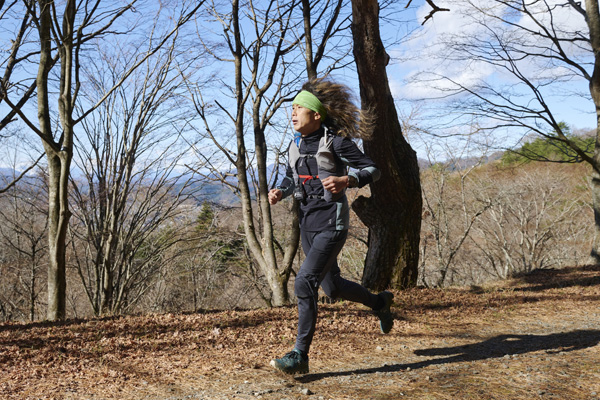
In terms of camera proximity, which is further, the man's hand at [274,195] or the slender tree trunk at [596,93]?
the slender tree trunk at [596,93]

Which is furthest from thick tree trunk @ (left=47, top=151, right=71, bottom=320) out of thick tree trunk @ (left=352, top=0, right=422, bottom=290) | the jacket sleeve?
the jacket sleeve

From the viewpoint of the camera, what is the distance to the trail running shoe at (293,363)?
3.19m

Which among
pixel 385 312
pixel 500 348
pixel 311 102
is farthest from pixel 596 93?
pixel 311 102

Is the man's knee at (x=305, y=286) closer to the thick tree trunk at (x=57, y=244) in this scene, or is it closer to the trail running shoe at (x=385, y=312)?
the trail running shoe at (x=385, y=312)

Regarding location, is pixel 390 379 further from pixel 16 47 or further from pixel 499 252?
pixel 499 252

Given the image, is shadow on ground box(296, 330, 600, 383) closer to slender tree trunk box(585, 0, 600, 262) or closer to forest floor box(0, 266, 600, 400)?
forest floor box(0, 266, 600, 400)

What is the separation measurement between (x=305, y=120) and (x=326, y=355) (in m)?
1.96

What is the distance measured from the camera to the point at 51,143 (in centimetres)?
648

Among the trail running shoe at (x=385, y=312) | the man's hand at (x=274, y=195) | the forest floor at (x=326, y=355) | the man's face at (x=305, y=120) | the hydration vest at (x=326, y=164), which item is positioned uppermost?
the man's face at (x=305, y=120)

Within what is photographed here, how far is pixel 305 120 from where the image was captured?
3439 mm

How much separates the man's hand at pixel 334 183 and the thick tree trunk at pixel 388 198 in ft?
10.3

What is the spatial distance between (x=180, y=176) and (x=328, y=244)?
8.84 meters

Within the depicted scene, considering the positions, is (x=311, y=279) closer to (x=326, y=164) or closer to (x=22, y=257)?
(x=326, y=164)

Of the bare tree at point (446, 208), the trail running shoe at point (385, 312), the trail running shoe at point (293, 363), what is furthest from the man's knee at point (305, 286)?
the bare tree at point (446, 208)
